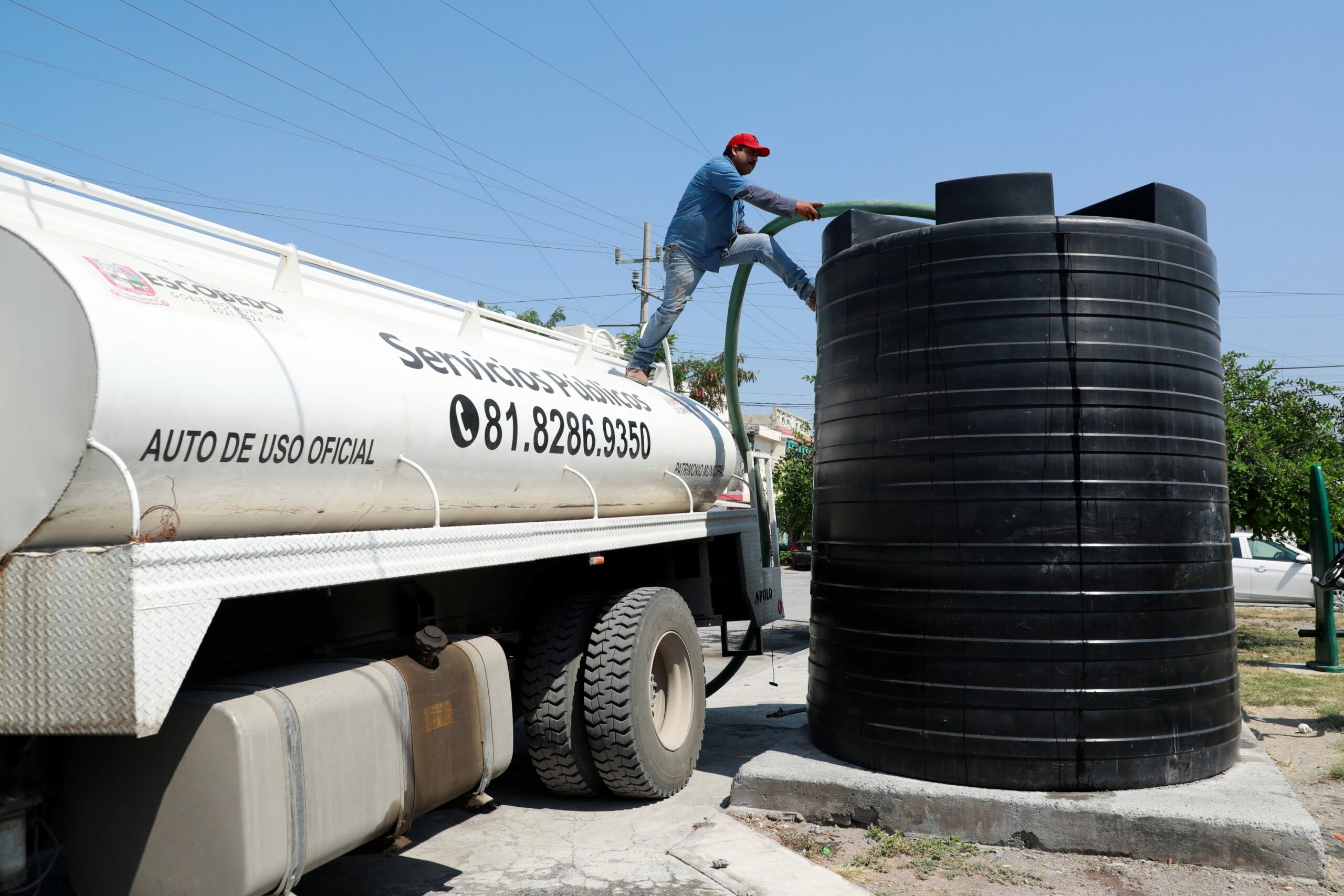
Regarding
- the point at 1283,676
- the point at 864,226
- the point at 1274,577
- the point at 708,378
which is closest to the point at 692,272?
the point at 864,226

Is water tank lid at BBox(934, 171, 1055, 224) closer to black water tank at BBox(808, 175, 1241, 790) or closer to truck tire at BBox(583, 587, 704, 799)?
black water tank at BBox(808, 175, 1241, 790)

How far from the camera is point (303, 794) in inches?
146

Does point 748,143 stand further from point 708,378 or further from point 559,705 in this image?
point 708,378

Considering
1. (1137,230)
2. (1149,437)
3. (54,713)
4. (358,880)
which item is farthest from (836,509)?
(54,713)

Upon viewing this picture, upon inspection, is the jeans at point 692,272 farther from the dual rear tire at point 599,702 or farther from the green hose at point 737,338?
the dual rear tire at point 599,702

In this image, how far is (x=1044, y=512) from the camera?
516 cm

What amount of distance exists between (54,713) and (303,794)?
94 centimetres

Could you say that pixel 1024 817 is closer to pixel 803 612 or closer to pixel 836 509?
pixel 836 509

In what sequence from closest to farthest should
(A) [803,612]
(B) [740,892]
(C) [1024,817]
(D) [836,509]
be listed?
(B) [740,892], (C) [1024,817], (D) [836,509], (A) [803,612]

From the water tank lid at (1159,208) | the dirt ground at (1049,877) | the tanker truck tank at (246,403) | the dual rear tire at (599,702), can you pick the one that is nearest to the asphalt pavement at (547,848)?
the dual rear tire at (599,702)

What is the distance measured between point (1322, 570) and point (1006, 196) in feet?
27.7

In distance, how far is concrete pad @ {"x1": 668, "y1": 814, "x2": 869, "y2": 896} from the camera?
452 cm

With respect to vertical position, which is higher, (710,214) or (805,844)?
(710,214)

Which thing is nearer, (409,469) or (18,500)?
(18,500)
